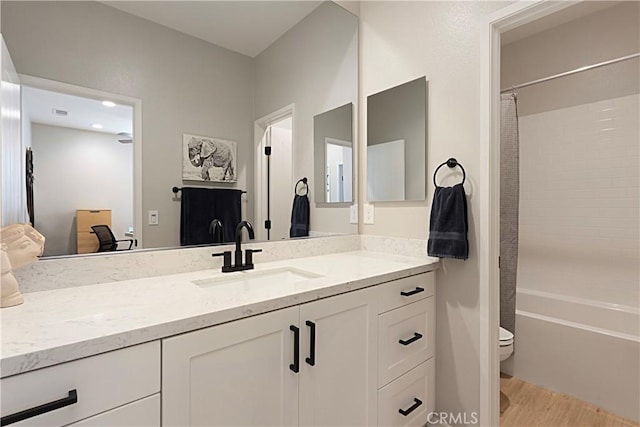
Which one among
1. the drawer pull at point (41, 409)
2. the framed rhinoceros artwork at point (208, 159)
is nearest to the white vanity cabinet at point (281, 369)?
the drawer pull at point (41, 409)

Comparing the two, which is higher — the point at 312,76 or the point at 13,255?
the point at 312,76

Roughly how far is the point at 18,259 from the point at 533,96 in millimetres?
3518

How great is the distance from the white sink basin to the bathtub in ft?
5.81

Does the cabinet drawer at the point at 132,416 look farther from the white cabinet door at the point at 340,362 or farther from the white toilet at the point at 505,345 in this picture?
the white toilet at the point at 505,345

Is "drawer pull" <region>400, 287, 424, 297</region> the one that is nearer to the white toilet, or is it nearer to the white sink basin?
the white sink basin

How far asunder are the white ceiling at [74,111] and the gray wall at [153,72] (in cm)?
6

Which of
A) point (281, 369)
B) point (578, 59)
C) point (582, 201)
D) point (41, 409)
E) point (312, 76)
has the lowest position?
point (281, 369)

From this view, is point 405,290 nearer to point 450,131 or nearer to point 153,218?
point 450,131

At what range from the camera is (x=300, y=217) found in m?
1.87

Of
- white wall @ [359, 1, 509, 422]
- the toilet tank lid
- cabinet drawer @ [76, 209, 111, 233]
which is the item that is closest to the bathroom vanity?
white wall @ [359, 1, 509, 422]

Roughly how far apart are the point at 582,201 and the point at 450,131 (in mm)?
1761

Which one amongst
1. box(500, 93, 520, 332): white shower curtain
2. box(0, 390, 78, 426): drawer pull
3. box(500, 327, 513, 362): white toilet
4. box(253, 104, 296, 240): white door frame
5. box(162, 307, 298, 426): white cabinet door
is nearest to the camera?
box(0, 390, 78, 426): drawer pull

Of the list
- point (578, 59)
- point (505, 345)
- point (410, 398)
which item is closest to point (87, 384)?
point (410, 398)

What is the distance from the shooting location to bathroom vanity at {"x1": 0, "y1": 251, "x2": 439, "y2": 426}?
27.0 inches
